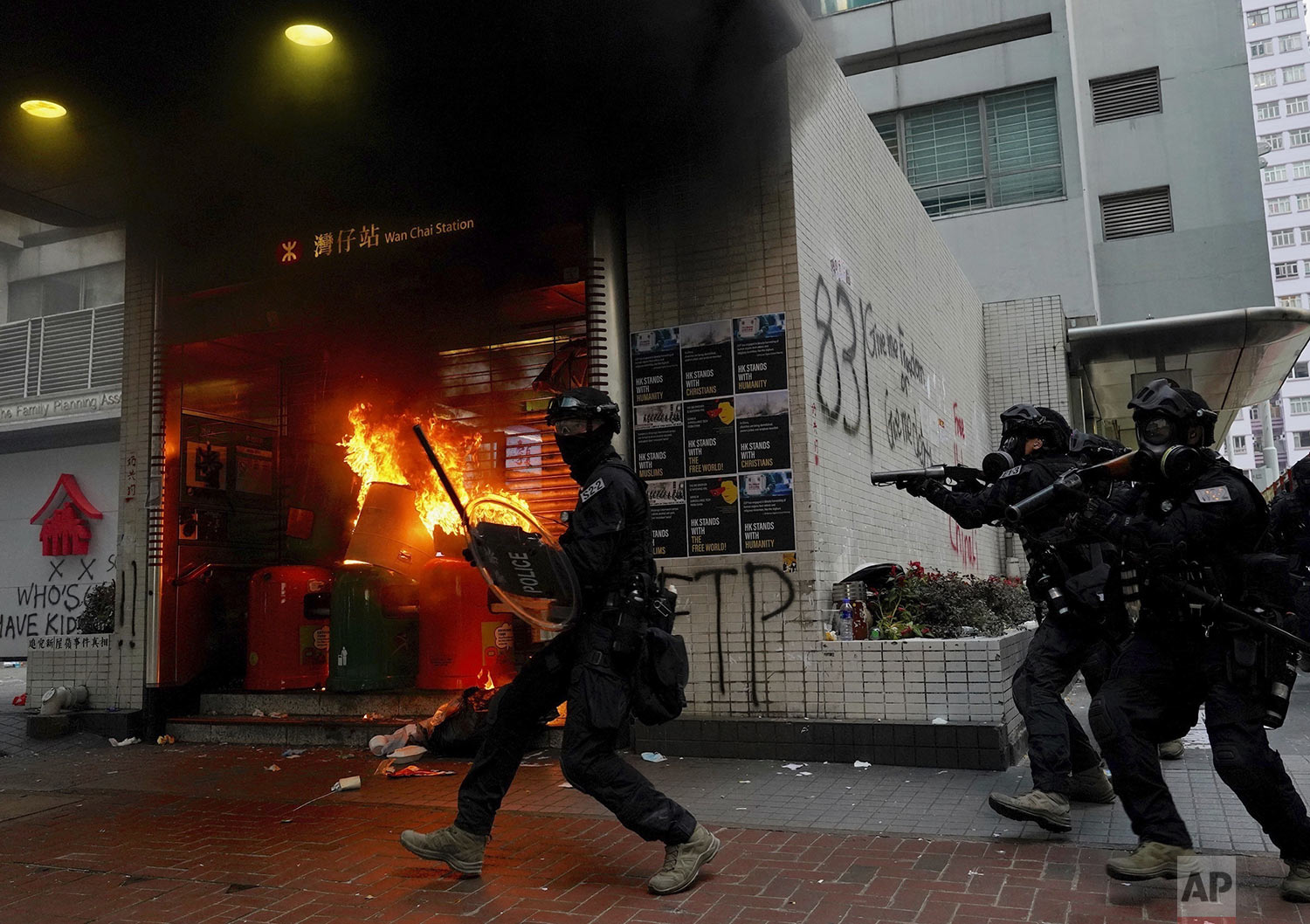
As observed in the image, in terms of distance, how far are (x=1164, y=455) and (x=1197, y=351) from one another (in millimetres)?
14626

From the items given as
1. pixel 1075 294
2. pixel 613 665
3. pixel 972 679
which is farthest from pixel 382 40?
pixel 1075 294

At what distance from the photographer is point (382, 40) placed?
6.32 m

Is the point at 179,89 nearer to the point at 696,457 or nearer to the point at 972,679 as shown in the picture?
the point at 696,457

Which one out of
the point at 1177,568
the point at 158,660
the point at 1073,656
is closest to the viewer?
the point at 1177,568

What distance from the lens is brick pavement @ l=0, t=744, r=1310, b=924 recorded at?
148 inches

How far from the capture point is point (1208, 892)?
3725 millimetres

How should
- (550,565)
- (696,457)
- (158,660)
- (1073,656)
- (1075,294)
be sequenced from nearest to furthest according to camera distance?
(550,565) < (1073,656) < (696,457) < (158,660) < (1075,294)

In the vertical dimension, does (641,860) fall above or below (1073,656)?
below

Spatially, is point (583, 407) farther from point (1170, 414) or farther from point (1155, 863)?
point (1155, 863)

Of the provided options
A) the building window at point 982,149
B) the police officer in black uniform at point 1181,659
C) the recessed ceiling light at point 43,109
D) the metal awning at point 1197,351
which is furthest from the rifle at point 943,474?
the building window at point 982,149

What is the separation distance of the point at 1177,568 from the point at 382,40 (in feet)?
18.1

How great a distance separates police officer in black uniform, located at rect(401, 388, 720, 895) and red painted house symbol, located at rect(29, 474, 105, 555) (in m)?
18.1

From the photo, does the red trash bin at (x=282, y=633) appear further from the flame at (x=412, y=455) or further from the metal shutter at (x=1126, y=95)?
the metal shutter at (x=1126, y=95)

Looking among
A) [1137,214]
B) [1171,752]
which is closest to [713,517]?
[1171,752]
